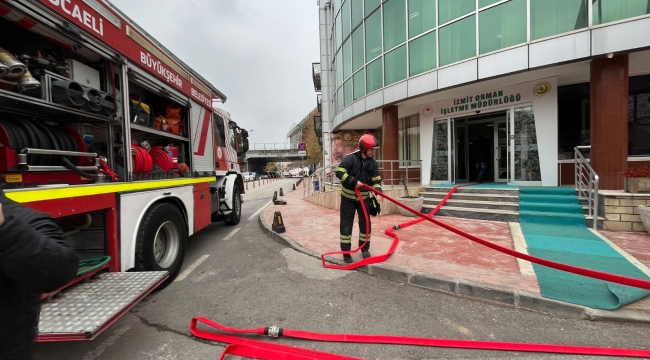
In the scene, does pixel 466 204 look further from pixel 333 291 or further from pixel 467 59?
pixel 333 291

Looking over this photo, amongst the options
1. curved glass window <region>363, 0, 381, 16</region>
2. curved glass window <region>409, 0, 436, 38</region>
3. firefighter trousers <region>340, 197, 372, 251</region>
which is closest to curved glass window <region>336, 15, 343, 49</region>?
curved glass window <region>363, 0, 381, 16</region>

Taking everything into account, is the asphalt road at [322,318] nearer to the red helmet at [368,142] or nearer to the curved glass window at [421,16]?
the red helmet at [368,142]

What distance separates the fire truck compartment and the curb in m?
2.75

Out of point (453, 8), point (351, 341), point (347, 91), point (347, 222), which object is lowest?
point (351, 341)

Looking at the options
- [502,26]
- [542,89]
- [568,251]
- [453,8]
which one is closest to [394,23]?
[453,8]

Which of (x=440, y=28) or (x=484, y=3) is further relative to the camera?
(x=440, y=28)

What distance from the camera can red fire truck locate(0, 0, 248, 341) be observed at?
2291 mm

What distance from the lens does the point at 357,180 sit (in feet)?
13.8

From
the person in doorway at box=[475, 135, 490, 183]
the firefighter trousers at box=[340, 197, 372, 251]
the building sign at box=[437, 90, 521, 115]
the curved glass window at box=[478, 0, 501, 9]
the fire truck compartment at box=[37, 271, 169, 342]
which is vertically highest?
the curved glass window at box=[478, 0, 501, 9]

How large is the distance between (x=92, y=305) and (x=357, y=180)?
3271 millimetres

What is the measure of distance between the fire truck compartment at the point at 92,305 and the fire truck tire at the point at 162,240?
0.42 m

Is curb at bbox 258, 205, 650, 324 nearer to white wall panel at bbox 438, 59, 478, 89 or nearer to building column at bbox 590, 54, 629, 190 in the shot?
building column at bbox 590, 54, 629, 190

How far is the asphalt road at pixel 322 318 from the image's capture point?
2375 millimetres

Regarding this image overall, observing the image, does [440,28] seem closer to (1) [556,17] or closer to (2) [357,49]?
(1) [556,17]
